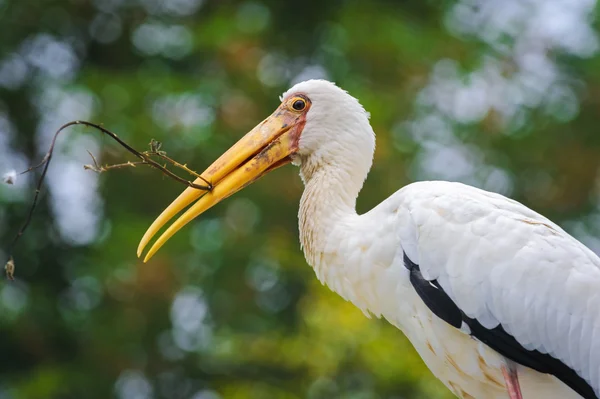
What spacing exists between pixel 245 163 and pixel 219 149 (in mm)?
7599

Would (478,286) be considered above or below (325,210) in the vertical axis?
below

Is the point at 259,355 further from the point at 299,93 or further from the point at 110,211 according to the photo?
the point at 299,93

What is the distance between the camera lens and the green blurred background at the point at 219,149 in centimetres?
1307

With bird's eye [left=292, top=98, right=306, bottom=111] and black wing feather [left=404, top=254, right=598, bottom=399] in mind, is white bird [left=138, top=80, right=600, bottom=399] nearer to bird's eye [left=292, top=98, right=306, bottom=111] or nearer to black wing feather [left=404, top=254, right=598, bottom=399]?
black wing feather [left=404, top=254, right=598, bottom=399]

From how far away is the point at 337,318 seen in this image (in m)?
11.2

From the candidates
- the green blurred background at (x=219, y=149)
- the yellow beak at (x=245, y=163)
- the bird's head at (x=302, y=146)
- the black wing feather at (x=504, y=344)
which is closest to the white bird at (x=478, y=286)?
the black wing feather at (x=504, y=344)

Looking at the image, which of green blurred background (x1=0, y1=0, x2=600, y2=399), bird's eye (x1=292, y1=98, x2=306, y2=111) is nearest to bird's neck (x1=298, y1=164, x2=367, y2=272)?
bird's eye (x1=292, y1=98, x2=306, y2=111)

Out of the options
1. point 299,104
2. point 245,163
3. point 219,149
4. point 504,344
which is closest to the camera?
point 504,344

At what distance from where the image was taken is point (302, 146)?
543 cm

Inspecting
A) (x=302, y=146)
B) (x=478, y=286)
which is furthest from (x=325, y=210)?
(x=478, y=286)

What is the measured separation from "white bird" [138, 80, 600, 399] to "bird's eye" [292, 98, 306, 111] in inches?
27.7

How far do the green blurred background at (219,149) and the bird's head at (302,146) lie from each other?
6799 millimetres

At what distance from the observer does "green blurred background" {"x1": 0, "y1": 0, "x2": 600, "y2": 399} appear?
42.9ft

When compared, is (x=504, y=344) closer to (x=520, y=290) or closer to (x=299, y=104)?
(x=520, y=290)
